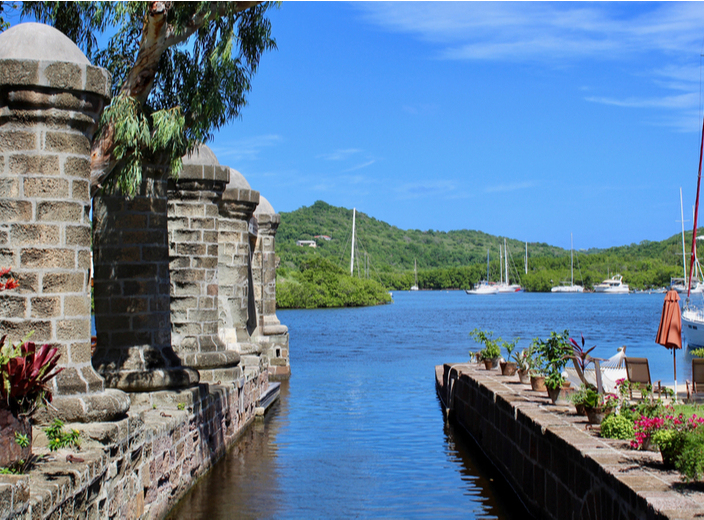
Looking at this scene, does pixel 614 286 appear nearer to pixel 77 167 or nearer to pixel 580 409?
pixel 580 409

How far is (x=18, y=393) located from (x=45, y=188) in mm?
1655

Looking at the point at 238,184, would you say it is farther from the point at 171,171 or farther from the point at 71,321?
the point at 71,321

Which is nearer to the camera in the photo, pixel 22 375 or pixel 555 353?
pixel 22 375

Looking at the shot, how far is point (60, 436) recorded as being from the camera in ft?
18.9

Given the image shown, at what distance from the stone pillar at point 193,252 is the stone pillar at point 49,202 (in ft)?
15.5

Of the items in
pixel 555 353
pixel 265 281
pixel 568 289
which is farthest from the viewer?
pixel 568 289

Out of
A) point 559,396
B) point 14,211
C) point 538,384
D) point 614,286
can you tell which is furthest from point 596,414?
point 614,286

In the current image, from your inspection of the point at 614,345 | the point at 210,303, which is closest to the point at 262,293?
the point at 210,303

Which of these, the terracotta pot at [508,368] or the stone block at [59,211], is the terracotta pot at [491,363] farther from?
the stone block at [59,211]

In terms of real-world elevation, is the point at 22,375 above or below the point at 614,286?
below

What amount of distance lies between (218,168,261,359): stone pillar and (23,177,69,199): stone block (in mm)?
8437

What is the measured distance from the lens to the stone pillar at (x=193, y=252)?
10.9 metres

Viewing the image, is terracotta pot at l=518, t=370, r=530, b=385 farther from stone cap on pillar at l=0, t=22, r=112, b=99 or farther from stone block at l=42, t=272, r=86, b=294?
stone cap on pillar at l=0, t=22, r=112, b=99

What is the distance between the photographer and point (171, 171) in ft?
29.5
